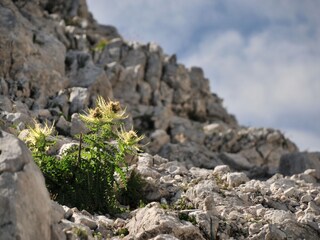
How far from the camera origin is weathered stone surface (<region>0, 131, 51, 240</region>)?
7.94 metres

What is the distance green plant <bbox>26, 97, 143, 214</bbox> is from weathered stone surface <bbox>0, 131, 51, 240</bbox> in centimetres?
426

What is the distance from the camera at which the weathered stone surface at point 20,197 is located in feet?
26.1

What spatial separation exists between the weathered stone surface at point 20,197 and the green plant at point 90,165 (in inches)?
168

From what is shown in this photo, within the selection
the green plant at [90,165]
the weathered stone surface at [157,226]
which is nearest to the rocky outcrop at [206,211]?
the weathered stone surface at [157,226]

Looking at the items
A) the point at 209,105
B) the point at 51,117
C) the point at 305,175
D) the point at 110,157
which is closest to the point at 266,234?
the point at 110,157

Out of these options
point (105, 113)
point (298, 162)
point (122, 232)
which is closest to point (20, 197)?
point (122, 232)

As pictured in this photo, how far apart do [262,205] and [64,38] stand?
24.7 metres

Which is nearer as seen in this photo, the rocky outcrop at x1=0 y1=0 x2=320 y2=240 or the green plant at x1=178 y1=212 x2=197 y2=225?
the rocky outcrop at x1=0 y1=0 x2=320 y2=240

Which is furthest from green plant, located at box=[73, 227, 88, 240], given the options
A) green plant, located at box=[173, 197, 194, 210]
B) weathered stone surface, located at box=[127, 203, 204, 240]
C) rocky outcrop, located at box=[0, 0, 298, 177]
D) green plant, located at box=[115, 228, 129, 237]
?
rocky outcrop, located at box=[0, 0, 298, 177]

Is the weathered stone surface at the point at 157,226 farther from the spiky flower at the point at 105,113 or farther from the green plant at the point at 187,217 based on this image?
the spiky flower at the point at 105,113

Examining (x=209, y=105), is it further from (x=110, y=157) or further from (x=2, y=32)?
(x=110, y=157)

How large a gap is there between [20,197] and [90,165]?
527 centimetres

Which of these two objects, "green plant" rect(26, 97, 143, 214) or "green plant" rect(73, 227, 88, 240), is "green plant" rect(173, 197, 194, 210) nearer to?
"green plant" rect(26, 97, 143, 214)

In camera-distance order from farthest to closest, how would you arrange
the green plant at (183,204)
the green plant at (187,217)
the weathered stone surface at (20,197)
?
the green plant at (183,204), the green plant at (187,217), the weathered stone surface at (20,197)
